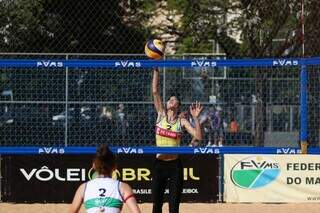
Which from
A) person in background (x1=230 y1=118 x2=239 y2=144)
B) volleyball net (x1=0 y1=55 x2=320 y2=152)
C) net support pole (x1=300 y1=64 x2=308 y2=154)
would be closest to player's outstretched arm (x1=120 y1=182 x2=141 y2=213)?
net support pole (x1=300 y1=64 x2=308 y2=154)

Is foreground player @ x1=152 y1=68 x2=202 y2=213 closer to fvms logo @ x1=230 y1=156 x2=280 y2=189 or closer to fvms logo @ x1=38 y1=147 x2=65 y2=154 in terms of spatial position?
fvms logo @ x1=38 y1=147 x2=65 y2=154

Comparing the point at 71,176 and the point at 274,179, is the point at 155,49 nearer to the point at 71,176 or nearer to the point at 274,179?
the point at 71,176

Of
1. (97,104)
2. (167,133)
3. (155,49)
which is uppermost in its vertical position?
(155,49)

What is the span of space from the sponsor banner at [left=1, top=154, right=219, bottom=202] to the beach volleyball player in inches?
136

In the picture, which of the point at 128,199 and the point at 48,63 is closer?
the point at 128,199

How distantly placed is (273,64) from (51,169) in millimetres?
4476

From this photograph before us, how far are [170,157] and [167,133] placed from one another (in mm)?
352

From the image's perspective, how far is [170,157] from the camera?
8.80 m

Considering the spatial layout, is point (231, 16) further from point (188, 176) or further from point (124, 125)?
point (188, 176)

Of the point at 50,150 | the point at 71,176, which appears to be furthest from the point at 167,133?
the point at 71,176

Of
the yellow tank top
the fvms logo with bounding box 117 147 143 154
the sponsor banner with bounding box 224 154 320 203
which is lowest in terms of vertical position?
the sponsor banner with bounding box 224 154 320 203

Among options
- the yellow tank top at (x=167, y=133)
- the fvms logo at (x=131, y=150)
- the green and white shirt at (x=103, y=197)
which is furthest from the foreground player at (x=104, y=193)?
the fvms logo at (x=131, y=150)

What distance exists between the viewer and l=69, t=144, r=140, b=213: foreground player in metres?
5.52

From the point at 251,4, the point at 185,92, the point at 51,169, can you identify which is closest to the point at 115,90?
the point at 185,92
